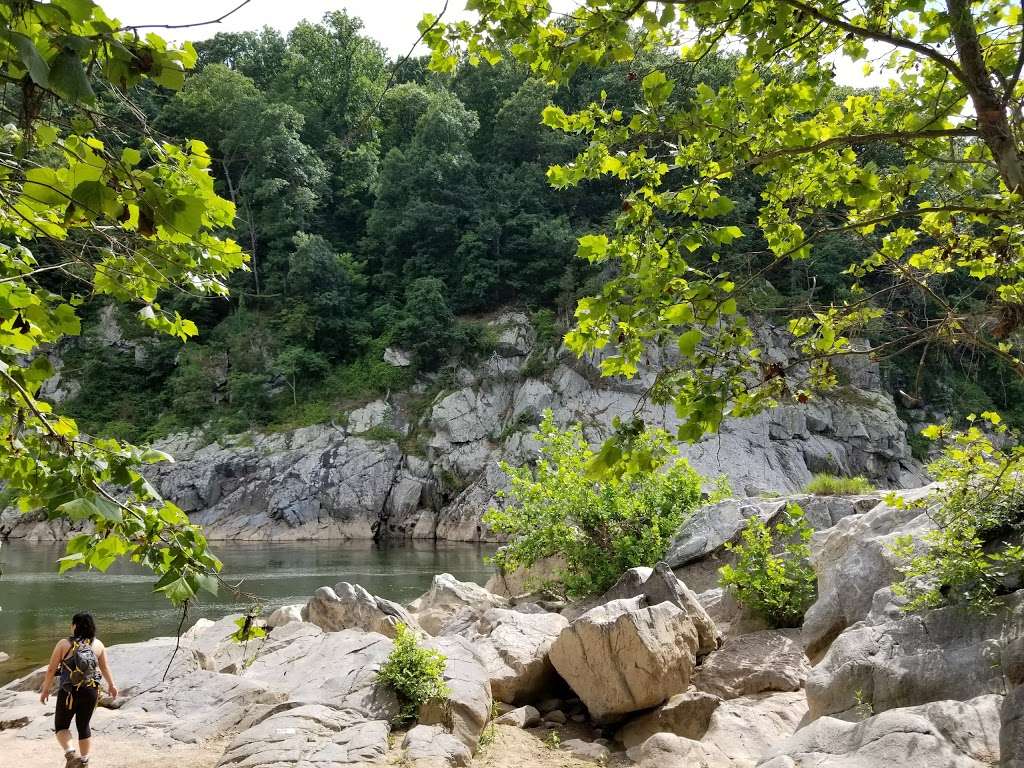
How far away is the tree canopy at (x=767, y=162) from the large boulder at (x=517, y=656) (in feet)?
19.3

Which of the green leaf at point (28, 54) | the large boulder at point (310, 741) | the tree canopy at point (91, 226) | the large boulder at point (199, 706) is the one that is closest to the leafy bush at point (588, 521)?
the large boulder at point (199, 706)

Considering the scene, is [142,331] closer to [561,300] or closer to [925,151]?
[561,300]

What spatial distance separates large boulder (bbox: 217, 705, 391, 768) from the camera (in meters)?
6.55

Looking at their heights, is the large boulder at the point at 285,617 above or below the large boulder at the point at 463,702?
below

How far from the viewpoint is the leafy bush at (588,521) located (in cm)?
1224

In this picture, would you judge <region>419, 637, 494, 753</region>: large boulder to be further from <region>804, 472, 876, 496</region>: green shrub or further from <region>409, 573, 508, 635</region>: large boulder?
<region>804, 472, 876, 496</region>: green shrub

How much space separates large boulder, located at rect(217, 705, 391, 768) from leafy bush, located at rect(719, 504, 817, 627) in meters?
4.85

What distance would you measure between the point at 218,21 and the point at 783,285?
44970mm

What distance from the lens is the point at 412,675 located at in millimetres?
8023

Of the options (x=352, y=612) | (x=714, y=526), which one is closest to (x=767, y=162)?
(x=714, y=526)

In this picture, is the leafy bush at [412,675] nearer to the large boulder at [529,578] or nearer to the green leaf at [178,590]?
the large boulder at [529,578]

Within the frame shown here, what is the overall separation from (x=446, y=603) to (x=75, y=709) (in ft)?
23.6

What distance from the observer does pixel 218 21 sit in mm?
2062

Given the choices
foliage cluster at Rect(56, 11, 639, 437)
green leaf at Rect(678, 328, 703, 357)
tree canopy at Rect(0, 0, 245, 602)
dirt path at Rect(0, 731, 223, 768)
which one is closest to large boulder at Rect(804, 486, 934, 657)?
green leaf at Rect(678, 328, 703, 357)
